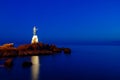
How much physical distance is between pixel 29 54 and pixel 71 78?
53.4m

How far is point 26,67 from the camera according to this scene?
2527 inches

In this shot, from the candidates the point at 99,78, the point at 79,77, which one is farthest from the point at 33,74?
the point at 99,78

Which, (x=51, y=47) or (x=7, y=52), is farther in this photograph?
(x=51, y=47)

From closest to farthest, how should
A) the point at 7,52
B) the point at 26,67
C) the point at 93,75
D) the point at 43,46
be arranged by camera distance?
the point at 93,75
the point at 26,67
the point at 7,52
the point at 43,46

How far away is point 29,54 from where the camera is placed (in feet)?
335

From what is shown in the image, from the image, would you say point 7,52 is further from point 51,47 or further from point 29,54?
point 51,47

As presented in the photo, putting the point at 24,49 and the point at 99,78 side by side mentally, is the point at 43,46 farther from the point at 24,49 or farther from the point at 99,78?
the point at 99,78

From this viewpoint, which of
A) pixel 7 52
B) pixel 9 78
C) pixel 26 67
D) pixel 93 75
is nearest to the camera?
pixel 9 78

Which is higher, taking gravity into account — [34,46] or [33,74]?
[34,46]

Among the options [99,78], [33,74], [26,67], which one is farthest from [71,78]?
[26,67]

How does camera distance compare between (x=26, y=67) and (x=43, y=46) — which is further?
(x=43, y=46)

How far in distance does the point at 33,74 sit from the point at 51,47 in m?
62.8

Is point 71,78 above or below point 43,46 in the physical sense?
below

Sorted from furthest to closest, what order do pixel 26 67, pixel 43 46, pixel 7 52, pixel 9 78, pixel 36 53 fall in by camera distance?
pixel 43 46 → pixel 36 53 → pixel 7 52 → pixel 26 67 → pixel 9 78
